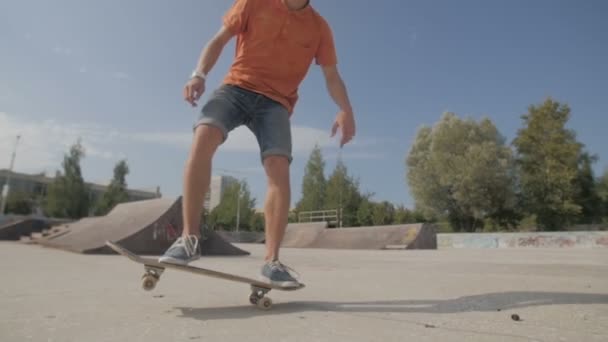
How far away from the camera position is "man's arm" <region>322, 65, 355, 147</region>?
2.47 m

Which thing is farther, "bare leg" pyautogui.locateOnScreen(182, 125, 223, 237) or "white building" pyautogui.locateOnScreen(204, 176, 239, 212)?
"white building" pyautogui.locateOnScreen(204, 176, 239, 212)

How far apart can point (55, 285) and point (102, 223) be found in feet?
21.5

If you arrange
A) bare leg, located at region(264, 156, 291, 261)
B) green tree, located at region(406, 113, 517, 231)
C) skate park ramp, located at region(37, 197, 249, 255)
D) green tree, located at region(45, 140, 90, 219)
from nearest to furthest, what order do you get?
1. bare leg, located at region(264, 156, 291, 261)
2. skate park ramp, located at region(37, 197, 249, 255)
3. green tree, located at region(406, 113, 517, 231)
4. green tree, located at region(45, 140, 90, 219)

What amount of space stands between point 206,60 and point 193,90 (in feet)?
0.77

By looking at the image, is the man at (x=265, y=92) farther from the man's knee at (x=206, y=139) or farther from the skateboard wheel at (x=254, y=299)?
the skateboard wheel at (x=254, y=299)

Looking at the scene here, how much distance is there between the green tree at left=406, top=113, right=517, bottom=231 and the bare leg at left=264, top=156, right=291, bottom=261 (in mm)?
26225

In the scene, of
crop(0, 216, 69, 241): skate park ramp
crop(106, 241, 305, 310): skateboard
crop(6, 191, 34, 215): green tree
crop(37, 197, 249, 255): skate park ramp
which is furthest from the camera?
crop(6, 191, 34, 215): green tree

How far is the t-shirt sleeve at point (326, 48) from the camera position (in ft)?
8.05

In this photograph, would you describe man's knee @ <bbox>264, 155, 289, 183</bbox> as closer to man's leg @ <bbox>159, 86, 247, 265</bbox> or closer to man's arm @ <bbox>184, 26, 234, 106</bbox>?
man's leg @ <bbox>159, 86, 247, 265</bbox>

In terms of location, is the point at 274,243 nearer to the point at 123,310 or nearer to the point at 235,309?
the point at 235,309

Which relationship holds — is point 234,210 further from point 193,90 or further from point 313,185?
point 193,90

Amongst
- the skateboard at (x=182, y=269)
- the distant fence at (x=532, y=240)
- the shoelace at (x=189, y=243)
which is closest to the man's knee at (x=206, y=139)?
the shoelace at (x=189, y=243)

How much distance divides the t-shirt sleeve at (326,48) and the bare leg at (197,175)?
93 centimetres

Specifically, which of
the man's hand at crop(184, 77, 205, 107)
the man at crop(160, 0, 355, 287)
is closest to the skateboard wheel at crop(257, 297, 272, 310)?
the man at crop(160, 0, 355, 287)
